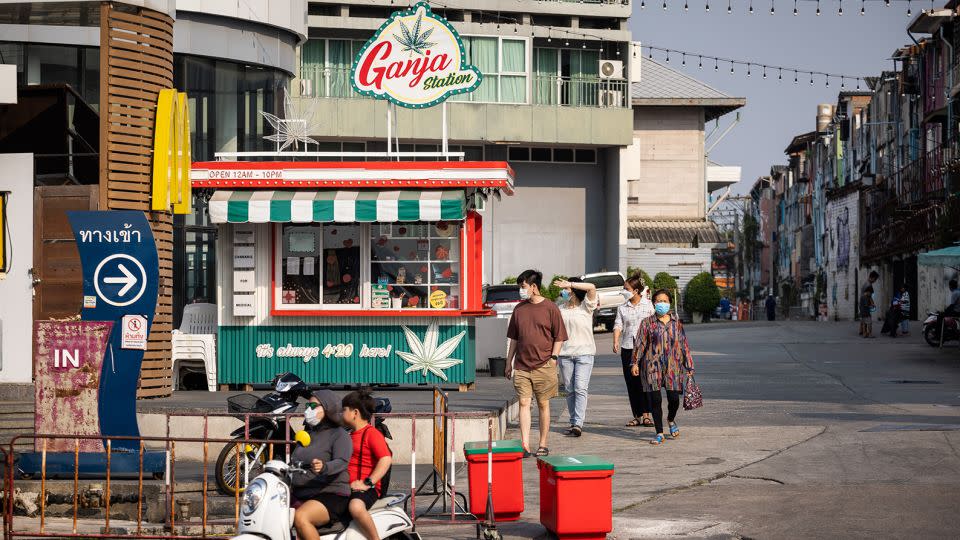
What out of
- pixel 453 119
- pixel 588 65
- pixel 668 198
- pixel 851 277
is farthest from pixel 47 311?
pixel 851 277

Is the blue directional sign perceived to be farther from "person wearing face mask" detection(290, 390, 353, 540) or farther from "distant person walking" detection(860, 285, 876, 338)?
"distant person walking" detection(860, 285, 876, 338)

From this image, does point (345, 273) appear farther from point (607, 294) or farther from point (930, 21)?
point (930, 21)

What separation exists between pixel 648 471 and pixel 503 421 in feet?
9.83

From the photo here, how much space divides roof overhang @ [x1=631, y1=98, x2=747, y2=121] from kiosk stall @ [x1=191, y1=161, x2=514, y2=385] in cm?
4400

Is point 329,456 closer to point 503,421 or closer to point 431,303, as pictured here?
point 503,421

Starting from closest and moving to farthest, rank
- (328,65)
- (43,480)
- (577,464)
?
(577,464) → (43,480) → (328,65)

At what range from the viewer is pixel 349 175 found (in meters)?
18.9

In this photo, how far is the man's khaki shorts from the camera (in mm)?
14555

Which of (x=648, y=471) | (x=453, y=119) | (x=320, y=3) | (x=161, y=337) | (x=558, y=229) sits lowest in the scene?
(x=648, y=471)

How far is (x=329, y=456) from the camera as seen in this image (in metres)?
9.18

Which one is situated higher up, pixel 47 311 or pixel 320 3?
pixel 320 3

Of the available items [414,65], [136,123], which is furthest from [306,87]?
[136,123]

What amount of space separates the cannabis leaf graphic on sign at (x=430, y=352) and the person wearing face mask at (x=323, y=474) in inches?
381

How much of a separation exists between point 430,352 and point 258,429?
6737 mm
